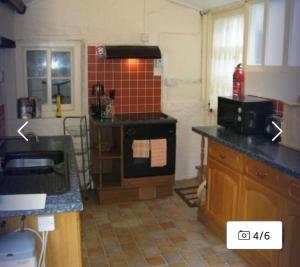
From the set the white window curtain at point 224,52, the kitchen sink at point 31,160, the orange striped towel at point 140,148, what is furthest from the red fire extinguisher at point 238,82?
the kitchen sink at point 31,160

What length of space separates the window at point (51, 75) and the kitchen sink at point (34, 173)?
1.64m

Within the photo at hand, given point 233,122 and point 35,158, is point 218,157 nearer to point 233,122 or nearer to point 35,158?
point 233,122

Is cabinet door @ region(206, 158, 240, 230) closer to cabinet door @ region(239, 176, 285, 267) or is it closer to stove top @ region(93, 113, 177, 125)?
cabinet door @ region(239, 176, 285, 267)

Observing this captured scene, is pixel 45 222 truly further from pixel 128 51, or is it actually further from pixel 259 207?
pixel 128 51

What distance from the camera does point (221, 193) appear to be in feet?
10.7

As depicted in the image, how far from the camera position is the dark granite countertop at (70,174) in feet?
6.02

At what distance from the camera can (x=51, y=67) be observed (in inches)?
172

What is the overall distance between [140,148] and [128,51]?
1015 millimetres

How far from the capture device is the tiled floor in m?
3.03

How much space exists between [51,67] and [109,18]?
0.82m

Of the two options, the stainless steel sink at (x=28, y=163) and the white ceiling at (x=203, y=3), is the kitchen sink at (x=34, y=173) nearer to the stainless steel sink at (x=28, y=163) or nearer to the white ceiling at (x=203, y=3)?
the stainless steel sink at (x=28, y=163)

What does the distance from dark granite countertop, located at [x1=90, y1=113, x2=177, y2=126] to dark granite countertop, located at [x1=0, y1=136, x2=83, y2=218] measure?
0.68 m

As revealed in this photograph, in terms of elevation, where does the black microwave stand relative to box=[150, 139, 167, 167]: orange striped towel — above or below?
above

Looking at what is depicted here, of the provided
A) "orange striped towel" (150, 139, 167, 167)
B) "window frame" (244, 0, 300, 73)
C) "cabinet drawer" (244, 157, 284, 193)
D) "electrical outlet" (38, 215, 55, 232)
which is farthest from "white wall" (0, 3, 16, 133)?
"cabinet drawer" (244, 157, 284, 193)
